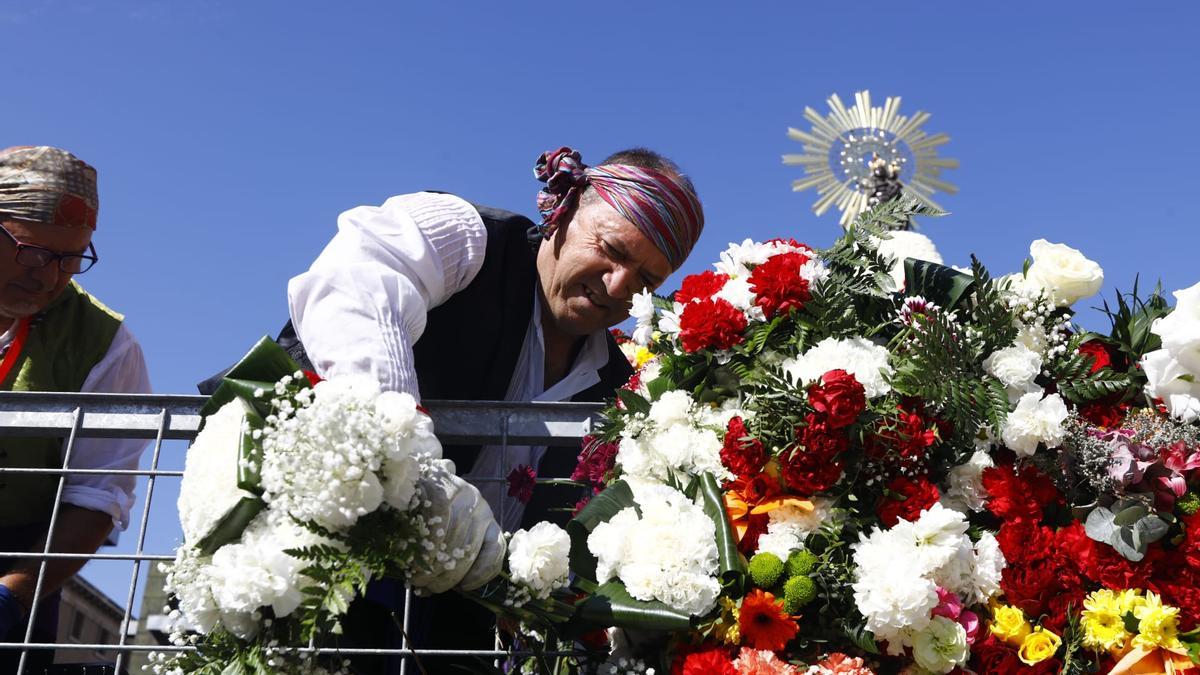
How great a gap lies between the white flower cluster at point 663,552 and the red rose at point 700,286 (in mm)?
542

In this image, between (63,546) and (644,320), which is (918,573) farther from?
(63,546)

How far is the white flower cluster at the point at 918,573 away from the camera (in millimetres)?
2078

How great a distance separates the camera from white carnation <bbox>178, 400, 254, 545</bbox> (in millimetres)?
1992

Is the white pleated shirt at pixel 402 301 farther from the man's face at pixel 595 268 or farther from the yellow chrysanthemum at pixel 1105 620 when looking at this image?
the yellow chrysanthemum at pixel 1105 620

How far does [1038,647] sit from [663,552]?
686 millimetres

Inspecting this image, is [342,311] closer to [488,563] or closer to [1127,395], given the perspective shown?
[488,563]

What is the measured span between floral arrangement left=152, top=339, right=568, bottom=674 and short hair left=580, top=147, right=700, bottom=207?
1.48 metres

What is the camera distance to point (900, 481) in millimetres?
2305

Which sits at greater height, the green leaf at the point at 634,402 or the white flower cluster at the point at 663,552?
the green leaf at the point at 634,402

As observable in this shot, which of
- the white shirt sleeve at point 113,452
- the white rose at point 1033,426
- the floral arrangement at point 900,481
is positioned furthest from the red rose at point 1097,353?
the white shirt sleeve at point 113,452

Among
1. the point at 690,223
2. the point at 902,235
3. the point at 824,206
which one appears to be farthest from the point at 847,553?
the point at 824,206

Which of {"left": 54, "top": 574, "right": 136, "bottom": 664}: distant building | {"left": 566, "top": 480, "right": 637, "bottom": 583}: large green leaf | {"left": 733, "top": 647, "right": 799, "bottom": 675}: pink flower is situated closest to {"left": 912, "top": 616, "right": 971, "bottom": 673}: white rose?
{"left": 733, "top": 647, "right": 799, "bottom": 675}: pink flower

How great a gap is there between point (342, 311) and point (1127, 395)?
1624 mm

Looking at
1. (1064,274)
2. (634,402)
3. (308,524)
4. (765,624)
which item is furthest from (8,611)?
(1064,274)
